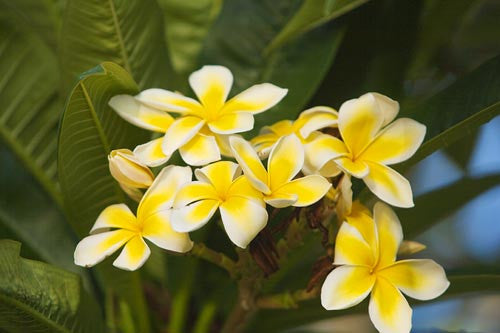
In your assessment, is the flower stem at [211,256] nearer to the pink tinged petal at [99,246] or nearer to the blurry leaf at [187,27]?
the pink tinged petal at [99,246]

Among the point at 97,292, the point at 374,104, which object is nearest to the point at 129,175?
the point at 374,104

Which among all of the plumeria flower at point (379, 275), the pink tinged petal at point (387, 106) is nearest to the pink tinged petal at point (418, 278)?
the plumeria flower at point (379, 275)

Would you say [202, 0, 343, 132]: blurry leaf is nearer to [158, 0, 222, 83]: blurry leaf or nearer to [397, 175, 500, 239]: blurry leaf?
[158, 0, 222, 83]: blurry leaf

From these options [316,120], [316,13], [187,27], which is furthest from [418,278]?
[187,27]

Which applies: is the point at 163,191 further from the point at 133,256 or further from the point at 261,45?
the point at 261,45

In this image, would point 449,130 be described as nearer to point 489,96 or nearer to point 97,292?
point 489,96

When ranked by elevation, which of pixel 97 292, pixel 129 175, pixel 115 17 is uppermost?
pixel 115 17

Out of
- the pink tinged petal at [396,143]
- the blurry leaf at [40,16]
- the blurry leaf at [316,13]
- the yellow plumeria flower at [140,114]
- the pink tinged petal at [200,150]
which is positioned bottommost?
the pink tinged petal at [200,150]
